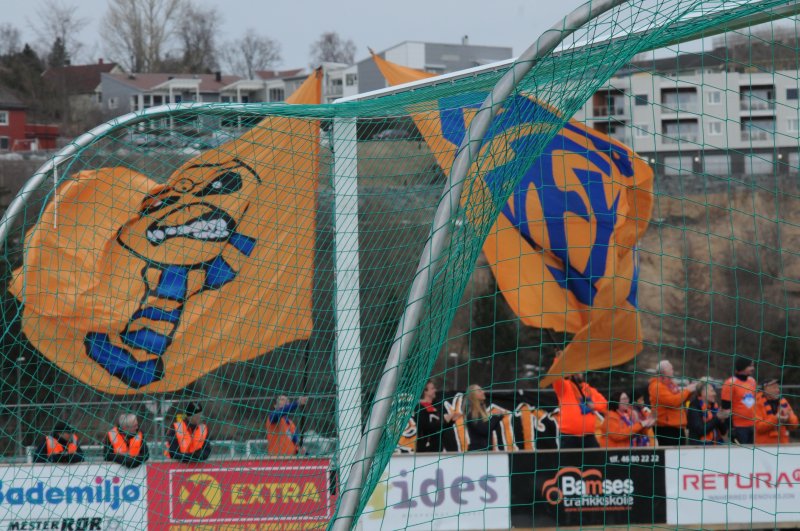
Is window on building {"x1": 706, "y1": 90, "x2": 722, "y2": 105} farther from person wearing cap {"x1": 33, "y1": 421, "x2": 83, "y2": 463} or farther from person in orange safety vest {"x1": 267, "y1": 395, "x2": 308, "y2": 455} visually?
person wearing cap {"x1": 33, "y1": 421, "x2": 83, "y2": 463}

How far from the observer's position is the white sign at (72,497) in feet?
20.7

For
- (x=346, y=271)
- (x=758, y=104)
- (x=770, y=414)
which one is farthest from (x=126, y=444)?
(x=758, y=104)

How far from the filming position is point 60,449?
654 cm

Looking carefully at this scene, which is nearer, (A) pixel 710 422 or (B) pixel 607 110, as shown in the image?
(B) pixel 607 110

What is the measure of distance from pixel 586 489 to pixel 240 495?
3.11 meters

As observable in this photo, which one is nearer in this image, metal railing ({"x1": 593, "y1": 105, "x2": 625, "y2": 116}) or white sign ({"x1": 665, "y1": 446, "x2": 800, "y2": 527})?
metal railing ({"x1": 593, "y1": 105, "x2": 625, "y2": 116})

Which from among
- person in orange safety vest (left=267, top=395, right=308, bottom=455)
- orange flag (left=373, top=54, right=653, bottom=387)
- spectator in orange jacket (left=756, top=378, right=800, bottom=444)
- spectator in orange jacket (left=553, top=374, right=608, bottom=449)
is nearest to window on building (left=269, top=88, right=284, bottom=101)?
spectator in orange jacket (left=756, top=378, right=800, bottom=444)

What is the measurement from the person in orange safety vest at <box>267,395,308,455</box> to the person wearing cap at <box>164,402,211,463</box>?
0.65 metres

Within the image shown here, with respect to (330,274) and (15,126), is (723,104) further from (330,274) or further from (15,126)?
(15,126)

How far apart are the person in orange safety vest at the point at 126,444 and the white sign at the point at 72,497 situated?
7 cm

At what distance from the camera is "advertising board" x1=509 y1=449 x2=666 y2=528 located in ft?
24.9

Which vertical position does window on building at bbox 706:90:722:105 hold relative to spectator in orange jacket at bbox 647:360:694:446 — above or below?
above

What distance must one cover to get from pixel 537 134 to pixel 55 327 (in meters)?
2.96

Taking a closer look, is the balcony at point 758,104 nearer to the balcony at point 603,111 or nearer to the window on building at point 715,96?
the window on building at point 715,96
